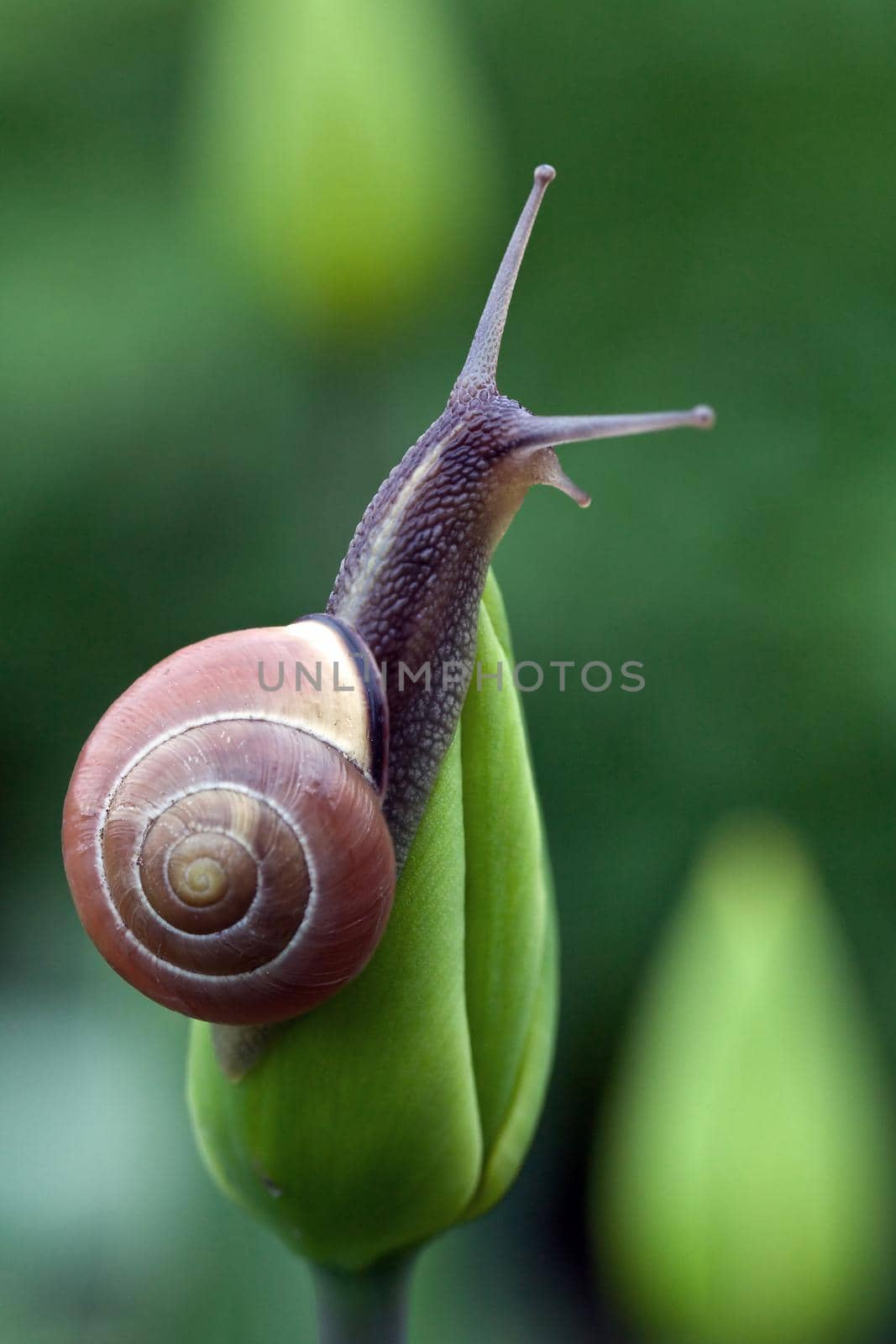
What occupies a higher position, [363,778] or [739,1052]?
[363,778]

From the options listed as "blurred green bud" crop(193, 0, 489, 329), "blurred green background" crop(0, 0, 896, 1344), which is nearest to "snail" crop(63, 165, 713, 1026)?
"blurred green bud" crop(193, 0, 489, 329)

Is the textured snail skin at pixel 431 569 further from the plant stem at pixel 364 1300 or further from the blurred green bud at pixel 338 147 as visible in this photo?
the blurred green bud at pixel 338 147

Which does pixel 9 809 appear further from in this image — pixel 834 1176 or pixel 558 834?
pixel 834 1176

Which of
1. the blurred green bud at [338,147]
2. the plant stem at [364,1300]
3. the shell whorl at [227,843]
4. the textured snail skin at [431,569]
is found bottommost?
the plant stem at [364,1300]

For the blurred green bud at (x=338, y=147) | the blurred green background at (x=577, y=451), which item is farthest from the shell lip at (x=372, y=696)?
the blurred green background at (x=577, y=451)

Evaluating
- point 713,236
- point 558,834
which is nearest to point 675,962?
point 558,834
